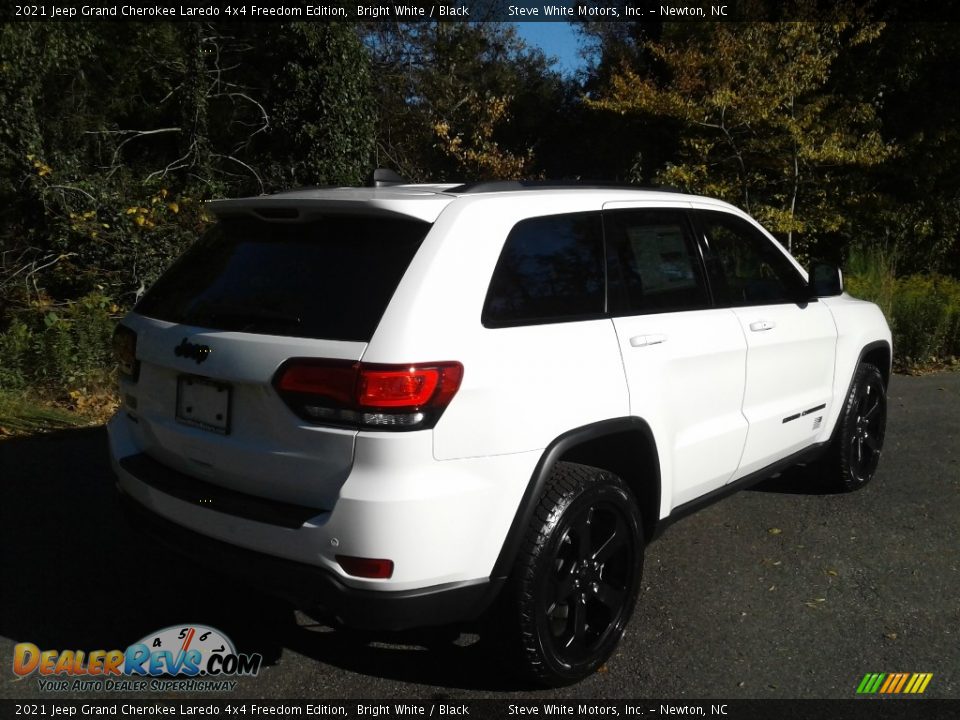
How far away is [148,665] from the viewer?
3314 millimetres

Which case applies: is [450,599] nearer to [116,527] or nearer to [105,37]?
[116,527]

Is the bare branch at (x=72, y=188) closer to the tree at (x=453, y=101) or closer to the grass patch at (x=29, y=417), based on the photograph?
the grass patch at (x=29, y=417)

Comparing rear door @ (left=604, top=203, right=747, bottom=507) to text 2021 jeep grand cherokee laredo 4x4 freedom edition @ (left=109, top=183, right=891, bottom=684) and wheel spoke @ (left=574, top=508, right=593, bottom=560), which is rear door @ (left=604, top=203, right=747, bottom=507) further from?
wheel spoke @ (left=574, top=508, right=593, bottom=560)

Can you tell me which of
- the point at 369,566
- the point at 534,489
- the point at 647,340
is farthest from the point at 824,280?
the point at 369,566

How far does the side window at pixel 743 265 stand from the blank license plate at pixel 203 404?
7.41 feet

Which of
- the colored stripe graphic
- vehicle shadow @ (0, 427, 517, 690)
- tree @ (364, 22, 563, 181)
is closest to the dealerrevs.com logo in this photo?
vehicle shadow @ (0, 427, 517, 690)

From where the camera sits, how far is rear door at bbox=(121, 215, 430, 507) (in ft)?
8.86

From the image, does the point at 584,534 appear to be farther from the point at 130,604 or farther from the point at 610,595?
the point at 130,604

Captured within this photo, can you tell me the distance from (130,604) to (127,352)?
113 cm

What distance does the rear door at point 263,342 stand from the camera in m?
2.70

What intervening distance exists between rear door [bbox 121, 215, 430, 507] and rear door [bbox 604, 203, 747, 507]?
3.39 feet

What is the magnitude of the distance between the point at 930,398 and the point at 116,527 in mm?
7217
